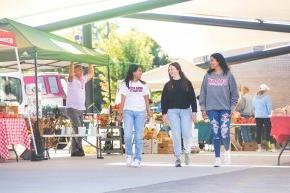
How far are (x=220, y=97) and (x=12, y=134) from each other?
4547mm

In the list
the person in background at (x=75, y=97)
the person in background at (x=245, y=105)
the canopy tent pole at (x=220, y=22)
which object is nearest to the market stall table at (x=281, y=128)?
the person in background at (x=75, y=97)

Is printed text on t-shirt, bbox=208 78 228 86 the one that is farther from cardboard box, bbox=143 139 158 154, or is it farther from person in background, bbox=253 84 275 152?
person in background, bbox=253 84 275 152

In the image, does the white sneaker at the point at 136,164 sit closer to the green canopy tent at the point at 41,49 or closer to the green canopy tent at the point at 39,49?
the green canopy tent at the point at 39,49

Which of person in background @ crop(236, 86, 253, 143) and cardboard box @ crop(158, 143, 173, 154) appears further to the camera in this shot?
person in background @ crop(236, 86, 253, 143)

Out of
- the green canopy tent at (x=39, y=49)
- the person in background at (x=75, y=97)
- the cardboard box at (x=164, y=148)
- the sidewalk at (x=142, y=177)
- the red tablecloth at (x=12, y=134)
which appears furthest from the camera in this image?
the cardboard box at (x=164, y=148)

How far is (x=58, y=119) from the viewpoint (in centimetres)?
2108

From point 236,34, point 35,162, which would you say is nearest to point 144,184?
point 35,162

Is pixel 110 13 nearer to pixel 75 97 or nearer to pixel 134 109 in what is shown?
pixel 75 97

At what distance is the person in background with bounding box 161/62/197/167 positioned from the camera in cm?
1409

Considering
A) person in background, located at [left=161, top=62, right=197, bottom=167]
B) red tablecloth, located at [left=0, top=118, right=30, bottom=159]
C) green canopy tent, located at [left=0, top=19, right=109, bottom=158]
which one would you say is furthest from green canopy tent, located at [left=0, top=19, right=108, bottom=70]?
person in background, located at [left=161, top=62, right=197, bottom=167]

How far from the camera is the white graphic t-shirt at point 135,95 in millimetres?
14070

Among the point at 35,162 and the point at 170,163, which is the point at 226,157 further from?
the point at 35,162

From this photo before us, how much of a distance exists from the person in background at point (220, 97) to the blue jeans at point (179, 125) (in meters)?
0.44

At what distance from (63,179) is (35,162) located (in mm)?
4923
